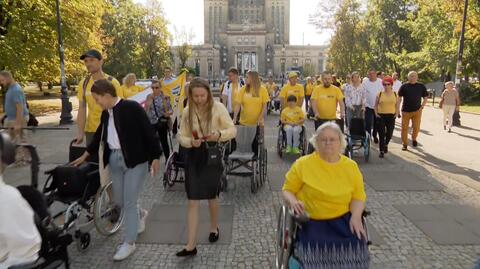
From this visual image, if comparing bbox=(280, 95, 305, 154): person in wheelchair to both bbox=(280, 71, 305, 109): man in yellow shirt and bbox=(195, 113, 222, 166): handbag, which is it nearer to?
bbox=(280, 71, 305, 109): man in yellow shirt

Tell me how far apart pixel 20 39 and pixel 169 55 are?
103ft

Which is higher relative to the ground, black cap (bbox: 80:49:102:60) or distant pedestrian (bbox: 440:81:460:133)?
black cap (bbox: 80:49:102:60)

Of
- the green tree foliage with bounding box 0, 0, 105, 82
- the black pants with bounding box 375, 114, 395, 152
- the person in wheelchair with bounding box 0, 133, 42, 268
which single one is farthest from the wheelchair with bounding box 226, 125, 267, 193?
the green tree foliage with bounding box 0, 0, 105, 82

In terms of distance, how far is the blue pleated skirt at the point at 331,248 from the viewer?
3.10m

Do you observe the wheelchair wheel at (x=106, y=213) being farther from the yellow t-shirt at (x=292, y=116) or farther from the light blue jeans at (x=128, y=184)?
the yellow t-shirt at (x=292, y=116)

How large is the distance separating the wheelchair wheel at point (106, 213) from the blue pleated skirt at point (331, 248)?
244 cm

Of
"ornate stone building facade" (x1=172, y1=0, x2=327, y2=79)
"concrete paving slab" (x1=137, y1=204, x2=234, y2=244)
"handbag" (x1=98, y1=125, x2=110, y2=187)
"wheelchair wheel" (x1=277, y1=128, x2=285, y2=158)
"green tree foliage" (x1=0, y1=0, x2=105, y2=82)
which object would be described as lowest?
"concrete paving slab" (x1=137, y1=204, x2=234, y2=244)

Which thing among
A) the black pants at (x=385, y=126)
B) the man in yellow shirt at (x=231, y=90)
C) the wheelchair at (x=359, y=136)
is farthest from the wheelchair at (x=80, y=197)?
the black pants at (x=385, y=126)

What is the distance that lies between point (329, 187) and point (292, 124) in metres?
6.26

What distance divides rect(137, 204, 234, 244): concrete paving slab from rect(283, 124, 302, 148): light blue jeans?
3690 millimetres

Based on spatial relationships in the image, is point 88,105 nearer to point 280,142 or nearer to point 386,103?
point 280,142

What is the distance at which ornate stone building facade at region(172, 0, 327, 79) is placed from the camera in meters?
126

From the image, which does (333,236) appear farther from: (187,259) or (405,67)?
(405,67)

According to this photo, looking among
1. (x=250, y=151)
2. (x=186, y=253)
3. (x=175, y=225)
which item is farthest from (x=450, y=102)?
(x=186, y=253)
